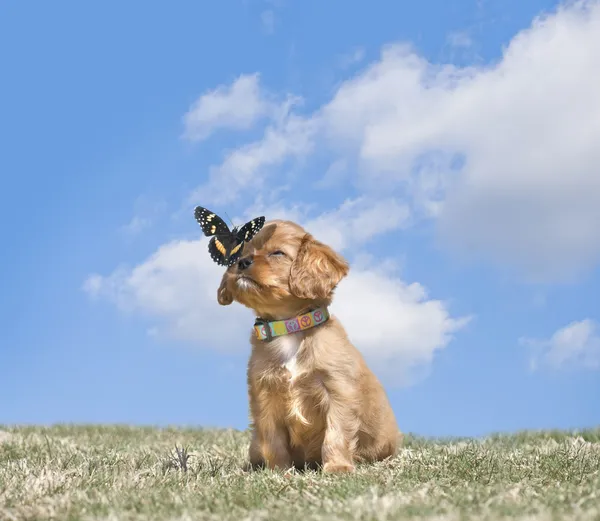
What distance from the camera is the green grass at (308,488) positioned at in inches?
170

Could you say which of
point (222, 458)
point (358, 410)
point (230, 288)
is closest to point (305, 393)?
point (358, 410)

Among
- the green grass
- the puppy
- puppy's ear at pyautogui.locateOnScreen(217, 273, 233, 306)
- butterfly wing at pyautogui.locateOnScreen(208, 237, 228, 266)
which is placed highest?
butterfly wing at pyautogui.locateOnScreen(208, 237, 228, 266)

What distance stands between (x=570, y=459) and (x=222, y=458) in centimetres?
311

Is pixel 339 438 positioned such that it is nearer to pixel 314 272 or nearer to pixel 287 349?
pixel 287 349

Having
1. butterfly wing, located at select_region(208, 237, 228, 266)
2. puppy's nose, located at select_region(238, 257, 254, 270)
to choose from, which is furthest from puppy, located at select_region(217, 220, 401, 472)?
butterfly wing, located at select_region(208, 237, 228, 266)

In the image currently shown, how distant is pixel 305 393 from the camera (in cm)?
615

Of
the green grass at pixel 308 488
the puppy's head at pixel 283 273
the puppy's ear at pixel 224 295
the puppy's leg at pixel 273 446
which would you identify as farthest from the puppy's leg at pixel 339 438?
the puppy's ear at pixel 224 295

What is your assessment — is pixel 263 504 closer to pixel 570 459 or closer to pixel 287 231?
pixel 287 231

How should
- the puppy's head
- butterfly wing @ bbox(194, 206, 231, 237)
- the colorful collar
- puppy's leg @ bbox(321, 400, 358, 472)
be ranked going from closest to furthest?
1. the puppy's head
2. puppy's leg @ bbox(321, 400, 358, 472)
3. the colorful collar
4. butterfly wing @ bbox(194, 206, 231, 237)

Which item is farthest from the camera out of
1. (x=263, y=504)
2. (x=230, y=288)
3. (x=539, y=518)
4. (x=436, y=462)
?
(x=436, y=462)

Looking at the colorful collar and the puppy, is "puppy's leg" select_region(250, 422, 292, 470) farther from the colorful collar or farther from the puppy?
the colorful collar

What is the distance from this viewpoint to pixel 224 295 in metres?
6.32

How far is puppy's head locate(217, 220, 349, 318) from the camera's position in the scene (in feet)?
19.4

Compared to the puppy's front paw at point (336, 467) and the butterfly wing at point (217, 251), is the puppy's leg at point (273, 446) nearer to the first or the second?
the puppy's front paw at point (336, 467)
